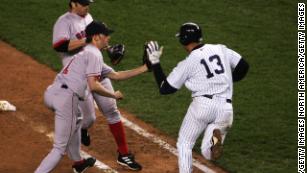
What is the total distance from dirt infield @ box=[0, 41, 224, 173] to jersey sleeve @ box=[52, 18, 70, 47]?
1417 millimetres

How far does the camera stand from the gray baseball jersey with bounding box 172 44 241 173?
7176mm

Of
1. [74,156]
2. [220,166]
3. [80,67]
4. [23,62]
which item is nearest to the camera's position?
[80,67]

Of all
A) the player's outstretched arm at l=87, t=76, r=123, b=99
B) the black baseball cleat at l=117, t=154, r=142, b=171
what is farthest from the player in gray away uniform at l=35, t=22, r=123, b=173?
the black baseball cleat at l=117, t=154, r=142, b=171

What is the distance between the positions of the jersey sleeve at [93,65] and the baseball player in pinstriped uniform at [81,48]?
834 mm

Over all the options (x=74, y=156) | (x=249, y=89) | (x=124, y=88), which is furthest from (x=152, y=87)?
(x=74, y=156)

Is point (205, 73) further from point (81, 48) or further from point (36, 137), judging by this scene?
point (36, 137)

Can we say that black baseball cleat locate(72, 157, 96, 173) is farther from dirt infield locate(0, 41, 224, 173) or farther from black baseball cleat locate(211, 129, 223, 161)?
black baseball cleat locate(211, 129, 223, 161)

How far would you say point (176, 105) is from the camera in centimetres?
1023

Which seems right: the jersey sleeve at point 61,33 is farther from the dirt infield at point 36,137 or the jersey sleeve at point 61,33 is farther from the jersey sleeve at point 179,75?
the jersey sleeve at point 179,75

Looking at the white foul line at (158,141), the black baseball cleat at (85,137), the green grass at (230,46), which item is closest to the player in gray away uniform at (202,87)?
the white foul line at (158,141)

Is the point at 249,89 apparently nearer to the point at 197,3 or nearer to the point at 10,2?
the point at 197,3

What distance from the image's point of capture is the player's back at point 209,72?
7.16m

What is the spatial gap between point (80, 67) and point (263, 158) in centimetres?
270

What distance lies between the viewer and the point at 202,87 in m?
7.21
